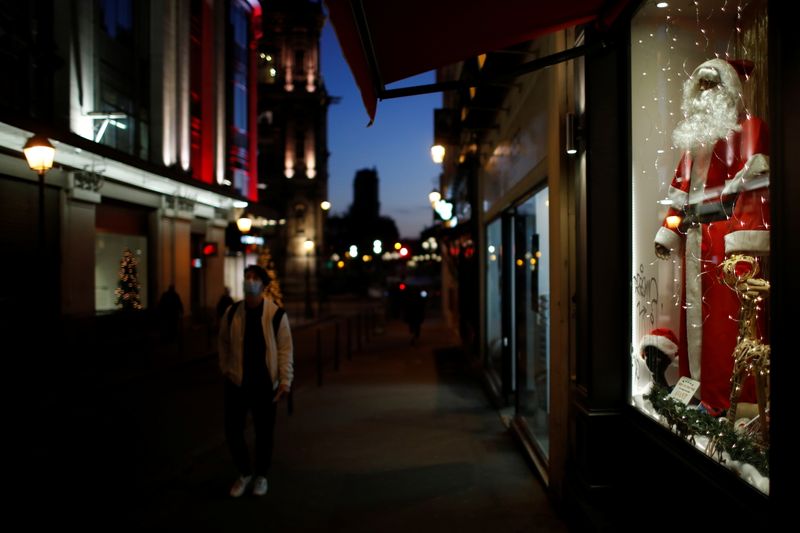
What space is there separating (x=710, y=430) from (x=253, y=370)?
3.73m

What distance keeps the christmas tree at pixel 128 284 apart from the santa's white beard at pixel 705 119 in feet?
61.7

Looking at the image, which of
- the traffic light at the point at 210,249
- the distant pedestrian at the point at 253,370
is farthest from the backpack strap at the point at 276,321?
the traffic light at the point at 210,249

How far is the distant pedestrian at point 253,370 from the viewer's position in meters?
5.37

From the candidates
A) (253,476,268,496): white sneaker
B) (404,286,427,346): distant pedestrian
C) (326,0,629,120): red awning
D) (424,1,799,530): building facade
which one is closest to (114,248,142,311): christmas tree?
(404,286,427,346): distant pedestrian

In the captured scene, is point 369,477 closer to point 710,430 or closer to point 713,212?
point 710,430

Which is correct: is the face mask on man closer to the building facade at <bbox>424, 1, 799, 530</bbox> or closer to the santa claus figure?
the building facade at <bbox>424, 1, 799, 530</bbox>

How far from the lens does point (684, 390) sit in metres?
3.51

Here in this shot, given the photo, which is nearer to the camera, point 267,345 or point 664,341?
point 664,341

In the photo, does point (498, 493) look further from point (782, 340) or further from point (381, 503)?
point (782, 340)

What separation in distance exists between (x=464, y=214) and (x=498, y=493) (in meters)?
12.5

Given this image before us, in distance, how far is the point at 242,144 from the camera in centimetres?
2894

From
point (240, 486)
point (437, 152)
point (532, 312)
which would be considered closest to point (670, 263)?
point (532, 312)

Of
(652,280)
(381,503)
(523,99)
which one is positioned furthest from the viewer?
(523,99)

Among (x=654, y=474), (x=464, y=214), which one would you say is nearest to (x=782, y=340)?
(x=654, y=474)
